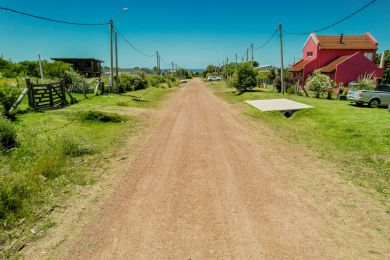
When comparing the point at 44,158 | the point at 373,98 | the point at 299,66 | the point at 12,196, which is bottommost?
the point at 12,196

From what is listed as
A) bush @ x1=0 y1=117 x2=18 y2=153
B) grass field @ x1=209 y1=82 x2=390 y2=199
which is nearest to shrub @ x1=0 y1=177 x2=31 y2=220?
bush @ x1=0 y1=117 x2=18 y2=153

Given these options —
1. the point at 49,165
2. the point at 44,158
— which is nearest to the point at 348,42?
the point at 44,158

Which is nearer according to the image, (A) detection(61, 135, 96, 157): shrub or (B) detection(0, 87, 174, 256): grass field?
(B) detection(0, 87, 174, 256): grass field

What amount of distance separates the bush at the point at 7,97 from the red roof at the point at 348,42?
40713 millimetres

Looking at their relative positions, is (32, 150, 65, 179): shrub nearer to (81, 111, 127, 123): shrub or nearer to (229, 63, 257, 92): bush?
(81, 111, 127, 123): shrub

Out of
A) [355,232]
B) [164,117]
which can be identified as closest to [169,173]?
[355,232]

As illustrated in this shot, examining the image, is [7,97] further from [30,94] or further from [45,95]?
[45,95]

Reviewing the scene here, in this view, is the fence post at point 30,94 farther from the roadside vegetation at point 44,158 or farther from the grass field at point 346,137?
the grass field at point 346,137

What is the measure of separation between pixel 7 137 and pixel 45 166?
3010mm

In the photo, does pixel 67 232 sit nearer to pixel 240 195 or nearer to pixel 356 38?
pixel 240 195

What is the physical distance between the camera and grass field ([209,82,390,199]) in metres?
7.93

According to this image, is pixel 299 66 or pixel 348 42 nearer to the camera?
pixel 348 42

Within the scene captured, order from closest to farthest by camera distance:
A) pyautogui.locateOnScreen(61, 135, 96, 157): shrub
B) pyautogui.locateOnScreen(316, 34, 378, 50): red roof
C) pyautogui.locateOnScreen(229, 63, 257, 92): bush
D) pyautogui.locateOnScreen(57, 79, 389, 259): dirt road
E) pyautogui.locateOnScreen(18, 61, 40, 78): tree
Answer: pyautogui.locateOnScreen(57, 79, 389, 259): dirt road < pyautogui.locateOnScreen(61, 135, 96, 157): shrub < pyautogui.locateOnScreen(229, 63, 257, 92): bush < pyautogui.locateOnScreen(316, 34, 378, 50): red roof < pyautogui.locateOnScreen(18, 61, 40, 78): tree

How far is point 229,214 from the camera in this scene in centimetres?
561
